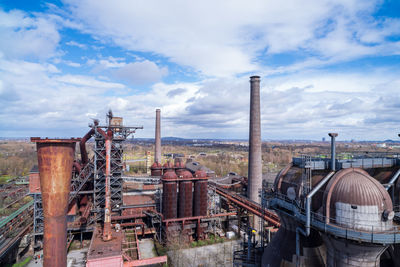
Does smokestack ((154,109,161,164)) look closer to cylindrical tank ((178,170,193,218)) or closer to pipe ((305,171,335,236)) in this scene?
cylindrical tank ((178,170,193,218))

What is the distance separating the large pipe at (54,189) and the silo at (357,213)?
50.1 ft

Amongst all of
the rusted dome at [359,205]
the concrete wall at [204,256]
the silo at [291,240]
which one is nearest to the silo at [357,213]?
the rusted dome at [359,205]

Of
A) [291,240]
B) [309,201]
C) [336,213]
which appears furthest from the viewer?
[291,240]

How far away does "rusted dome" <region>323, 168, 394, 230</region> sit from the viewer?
35.7 feet

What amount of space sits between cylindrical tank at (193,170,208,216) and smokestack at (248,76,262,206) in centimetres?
658

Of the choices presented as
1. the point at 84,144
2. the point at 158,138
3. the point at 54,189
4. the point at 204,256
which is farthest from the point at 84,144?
the point at 158,138

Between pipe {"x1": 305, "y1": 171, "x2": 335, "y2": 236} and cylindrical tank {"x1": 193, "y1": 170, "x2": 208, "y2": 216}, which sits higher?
pipe {"x1": 305, "y1": 171, "x2": 335, "y2": 236}

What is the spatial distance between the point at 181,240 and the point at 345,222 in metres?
17.6

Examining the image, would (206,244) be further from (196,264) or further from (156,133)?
(156,133)

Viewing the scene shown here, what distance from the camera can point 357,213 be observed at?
1095 centimetres

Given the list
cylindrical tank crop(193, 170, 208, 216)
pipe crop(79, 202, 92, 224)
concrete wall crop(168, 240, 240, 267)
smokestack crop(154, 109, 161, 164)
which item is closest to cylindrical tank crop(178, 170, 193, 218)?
cylindrical tank crop(193, 170, 208, 216)

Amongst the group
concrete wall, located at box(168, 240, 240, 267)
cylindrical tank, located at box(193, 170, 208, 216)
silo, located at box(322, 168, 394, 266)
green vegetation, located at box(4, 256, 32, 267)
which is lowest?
green vegetation, located at box(4, 256, 32, 267)

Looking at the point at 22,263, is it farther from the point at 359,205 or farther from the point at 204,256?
the point at 359,205

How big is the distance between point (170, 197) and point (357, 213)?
18423 millimetres
